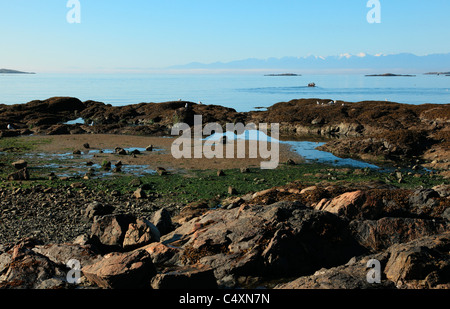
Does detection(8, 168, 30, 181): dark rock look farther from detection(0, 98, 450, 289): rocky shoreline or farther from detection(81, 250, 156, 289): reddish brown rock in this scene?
detection(81, 250, 156, 289): reddish brown rock

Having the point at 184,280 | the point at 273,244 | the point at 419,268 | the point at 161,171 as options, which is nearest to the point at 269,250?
the point at 273,244

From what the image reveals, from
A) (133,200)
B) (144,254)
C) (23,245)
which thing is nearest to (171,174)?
(133,200)

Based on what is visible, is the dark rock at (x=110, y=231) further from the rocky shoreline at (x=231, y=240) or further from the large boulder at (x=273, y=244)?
the large boulder at (x=273, y=244)

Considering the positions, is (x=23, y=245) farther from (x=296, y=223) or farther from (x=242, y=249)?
(x=296, y=223)

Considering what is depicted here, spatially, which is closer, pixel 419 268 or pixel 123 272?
pixel 419 268

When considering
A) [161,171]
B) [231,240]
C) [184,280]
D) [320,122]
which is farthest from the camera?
[320,122]

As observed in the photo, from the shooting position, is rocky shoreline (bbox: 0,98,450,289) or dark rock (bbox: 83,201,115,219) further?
dark rock (bbox: 83,201,115,219)

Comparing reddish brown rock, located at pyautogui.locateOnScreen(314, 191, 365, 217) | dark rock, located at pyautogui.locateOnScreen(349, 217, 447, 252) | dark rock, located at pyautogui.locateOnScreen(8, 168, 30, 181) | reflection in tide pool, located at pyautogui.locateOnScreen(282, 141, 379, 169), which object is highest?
reddish brown rock, located at pyautogui.locateOnScreen(314, 191, 365, 217)

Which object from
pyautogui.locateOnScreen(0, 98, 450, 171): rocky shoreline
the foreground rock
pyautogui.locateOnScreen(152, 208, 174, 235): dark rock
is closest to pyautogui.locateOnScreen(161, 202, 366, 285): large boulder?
the foreground rock

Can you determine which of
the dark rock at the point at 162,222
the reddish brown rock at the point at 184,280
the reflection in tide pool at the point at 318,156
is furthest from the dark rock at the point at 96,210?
the reflection in tide pool at the point at 318,156

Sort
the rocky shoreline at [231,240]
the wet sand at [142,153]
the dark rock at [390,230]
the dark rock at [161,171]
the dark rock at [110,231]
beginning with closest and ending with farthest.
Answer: the rocky shoreline at [231,240] < the dark rock at [390,230] < the dark rock at [110,231] < the dark rock at [161,171] < the wet sand at [142,153]

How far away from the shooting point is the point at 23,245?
44.5 ft

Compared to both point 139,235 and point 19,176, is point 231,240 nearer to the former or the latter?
point 139,235
